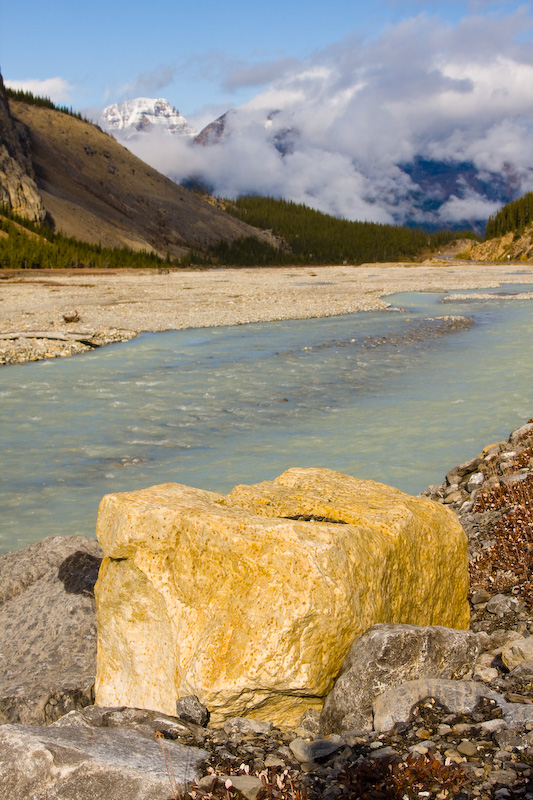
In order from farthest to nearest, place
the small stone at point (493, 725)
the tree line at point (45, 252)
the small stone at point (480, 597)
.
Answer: the tree line at point (45, 252), the small stone at point (480, 597), the small stone at point (493, 725)

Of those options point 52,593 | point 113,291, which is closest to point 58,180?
point 113,291

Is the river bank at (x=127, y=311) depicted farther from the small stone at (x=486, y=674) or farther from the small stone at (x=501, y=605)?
the small stone at (x=486, y=674)

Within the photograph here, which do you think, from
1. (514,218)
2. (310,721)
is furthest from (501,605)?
(514,218)

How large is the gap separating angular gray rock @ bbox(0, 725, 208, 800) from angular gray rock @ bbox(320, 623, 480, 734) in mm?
972

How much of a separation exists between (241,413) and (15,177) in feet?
378

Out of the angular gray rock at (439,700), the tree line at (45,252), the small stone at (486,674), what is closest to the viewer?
Result: the angular gray rock at (439,700)

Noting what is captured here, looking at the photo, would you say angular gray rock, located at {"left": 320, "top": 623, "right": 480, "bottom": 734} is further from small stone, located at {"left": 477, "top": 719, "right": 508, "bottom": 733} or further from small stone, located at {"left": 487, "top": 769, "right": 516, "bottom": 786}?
small stone, located at {"left": 487, "top": 769, "right": 516, "bottom": 786}

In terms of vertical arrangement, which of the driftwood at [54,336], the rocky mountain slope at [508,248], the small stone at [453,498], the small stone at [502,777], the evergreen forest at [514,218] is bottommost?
the small stone at [453,498]

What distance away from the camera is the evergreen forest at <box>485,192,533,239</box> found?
147 m

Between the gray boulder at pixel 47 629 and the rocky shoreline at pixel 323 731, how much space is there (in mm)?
15

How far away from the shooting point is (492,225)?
15925cm

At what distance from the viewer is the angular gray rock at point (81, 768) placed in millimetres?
3188

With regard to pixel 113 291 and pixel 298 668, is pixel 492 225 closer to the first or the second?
pixel 113 291

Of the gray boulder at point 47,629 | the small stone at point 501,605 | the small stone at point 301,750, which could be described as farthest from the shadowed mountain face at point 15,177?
the small stone at point 301,750
